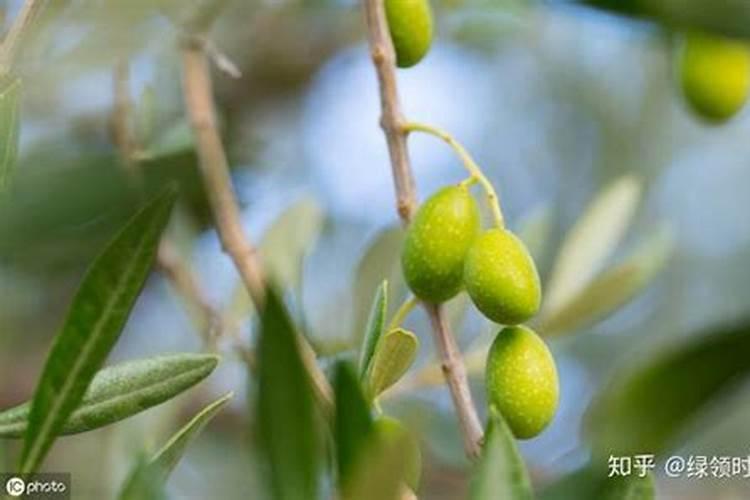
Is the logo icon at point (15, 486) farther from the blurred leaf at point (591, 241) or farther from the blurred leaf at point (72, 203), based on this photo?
the blurred leaf at point (591, 241)

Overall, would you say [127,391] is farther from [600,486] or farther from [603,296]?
[603,296]

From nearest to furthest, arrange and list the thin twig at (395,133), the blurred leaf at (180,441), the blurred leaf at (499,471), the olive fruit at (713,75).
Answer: the blurred leaf at (499,471) < the blurred leaf at (180,441) < the thin twig at (395,133) < the olive fruit at (713,75)

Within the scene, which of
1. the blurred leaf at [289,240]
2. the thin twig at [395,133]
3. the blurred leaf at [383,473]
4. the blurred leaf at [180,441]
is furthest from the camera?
the blurred leaf at [289,240]

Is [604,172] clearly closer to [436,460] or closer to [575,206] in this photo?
[575,206]

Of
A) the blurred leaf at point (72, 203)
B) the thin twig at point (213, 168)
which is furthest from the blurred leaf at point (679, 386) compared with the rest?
the blurred leaf at point (72, 203)

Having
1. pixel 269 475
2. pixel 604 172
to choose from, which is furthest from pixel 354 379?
pixel 604 172

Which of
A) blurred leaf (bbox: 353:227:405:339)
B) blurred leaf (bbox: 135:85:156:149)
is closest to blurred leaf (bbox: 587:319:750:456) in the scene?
blurred leaf (bbox: 353:227:405:339)

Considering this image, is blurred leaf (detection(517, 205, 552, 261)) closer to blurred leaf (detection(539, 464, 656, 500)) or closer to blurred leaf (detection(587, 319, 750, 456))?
blurred leaf (detection(539, 464, 656, 500))

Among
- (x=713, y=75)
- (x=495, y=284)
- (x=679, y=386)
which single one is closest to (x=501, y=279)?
(x=495, y=284)
